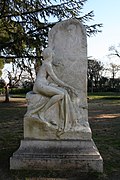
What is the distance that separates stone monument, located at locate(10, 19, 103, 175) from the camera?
4527mm

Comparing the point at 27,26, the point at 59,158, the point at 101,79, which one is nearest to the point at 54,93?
the point at 59,158

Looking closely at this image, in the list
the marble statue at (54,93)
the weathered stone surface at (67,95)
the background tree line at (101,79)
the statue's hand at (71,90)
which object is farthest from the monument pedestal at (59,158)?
the background tree line at (101,79)

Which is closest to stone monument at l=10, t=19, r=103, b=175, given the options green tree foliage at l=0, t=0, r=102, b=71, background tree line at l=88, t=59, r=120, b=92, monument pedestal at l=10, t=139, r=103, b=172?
monument pedestal at l=10, t=139, r=103, b=172

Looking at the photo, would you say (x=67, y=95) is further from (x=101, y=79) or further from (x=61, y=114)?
(x=101, y=79)

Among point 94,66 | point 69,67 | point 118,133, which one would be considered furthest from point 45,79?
point 94,66

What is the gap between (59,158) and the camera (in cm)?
453

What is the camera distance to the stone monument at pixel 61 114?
4527 mm

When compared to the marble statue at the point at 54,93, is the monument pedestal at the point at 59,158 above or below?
below

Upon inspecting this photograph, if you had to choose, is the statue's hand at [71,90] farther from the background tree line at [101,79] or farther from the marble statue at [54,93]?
the background tree line at [101,79]

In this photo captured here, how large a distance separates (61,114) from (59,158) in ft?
2.46

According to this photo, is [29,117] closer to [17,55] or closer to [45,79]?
[45,79]

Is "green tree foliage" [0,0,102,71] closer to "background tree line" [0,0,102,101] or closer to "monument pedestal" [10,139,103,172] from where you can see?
"background tree line" [0,0,102,101]

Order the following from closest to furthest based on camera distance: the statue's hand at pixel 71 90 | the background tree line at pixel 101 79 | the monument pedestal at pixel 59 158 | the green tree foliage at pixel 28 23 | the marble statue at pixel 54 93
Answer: the monument pedestal at pixel 59 158, the marble statue at pixel 54 93, the statue's hand at pixel 71 90, the green tree foliage at pixel 28 23, the background tree line at pixel 101 79

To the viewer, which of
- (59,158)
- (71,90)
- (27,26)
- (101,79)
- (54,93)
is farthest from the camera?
(101,79)
